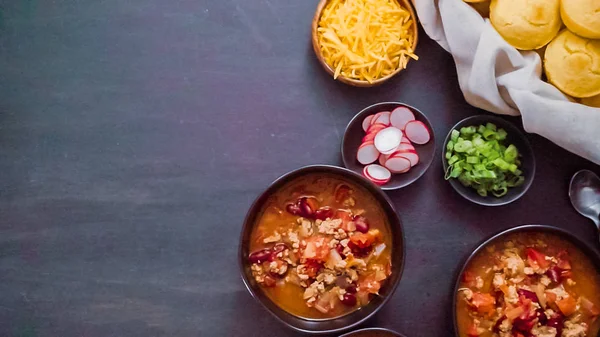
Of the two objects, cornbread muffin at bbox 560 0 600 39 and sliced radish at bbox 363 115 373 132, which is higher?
cornbread muffin at bbox 560 0 600 39

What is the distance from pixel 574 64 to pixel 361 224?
1.13 metres

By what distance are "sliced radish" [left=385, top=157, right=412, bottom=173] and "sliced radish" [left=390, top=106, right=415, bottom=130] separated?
0.16 meters

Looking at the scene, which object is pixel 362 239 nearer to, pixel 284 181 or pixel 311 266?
pixel 311 266

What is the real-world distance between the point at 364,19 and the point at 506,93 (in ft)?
2.37

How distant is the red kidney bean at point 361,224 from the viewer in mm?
2828

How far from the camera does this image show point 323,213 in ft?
9.31

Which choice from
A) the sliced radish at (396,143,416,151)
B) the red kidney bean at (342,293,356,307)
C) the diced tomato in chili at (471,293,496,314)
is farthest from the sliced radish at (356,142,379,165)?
the diced tomato in chili at (471,293,496,314)

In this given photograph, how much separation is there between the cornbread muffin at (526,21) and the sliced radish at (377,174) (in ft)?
2.57

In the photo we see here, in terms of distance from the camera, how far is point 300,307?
9.29 feet

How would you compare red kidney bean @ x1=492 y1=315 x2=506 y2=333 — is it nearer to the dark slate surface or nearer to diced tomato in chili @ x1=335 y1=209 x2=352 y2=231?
the dark slate surface

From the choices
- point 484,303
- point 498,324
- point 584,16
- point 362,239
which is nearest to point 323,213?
point 362,239

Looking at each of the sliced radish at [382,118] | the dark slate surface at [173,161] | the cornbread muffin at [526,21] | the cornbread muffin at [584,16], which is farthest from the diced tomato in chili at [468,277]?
the cornbread muffin at [584,16]

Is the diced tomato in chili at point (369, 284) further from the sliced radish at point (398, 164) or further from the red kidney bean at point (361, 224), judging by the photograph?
the sliced radish at point (398, 164)

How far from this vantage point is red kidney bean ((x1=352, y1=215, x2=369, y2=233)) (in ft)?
9.28
